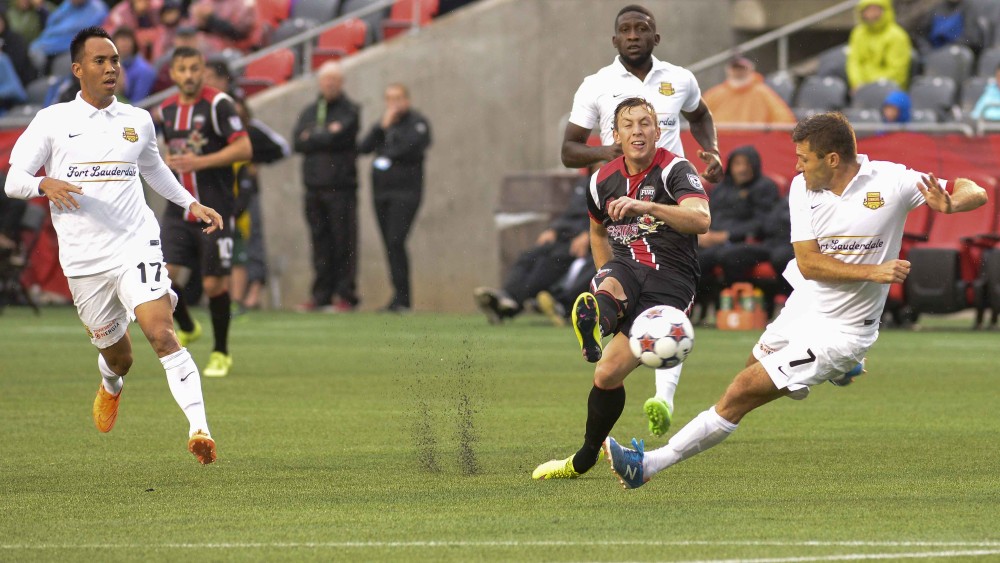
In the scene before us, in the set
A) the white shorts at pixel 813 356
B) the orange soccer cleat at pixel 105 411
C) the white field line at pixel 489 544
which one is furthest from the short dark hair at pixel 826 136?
the orange soccer cleat at pixel 105 411

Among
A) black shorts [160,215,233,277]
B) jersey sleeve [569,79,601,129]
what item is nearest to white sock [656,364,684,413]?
jersey sleeve [569,79,601,129]

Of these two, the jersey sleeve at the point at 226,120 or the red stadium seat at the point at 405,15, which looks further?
the red stadium seat at the point at 405,15

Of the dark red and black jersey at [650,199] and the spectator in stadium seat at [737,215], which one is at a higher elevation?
the dark red and black jersey at [650,199]

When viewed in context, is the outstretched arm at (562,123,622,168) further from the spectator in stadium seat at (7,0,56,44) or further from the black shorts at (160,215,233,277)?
the spectator in stadium seat at (7,0,56,44)

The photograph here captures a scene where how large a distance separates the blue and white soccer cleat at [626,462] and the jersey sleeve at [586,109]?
110 inches

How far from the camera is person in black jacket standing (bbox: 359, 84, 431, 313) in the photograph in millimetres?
21266

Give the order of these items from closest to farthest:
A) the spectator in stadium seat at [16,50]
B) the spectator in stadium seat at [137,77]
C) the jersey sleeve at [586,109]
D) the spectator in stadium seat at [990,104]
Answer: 1. the jersey sleeve at [586,109]
2. the spectator in stadium seat at [990,104]
3. the spectator in stadium seat at [137,77]
4. the spectator in stadium seat at [16,50]

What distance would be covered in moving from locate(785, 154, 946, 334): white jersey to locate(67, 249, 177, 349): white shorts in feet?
10.5

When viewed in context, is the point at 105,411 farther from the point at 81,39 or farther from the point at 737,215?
the point at 737,215

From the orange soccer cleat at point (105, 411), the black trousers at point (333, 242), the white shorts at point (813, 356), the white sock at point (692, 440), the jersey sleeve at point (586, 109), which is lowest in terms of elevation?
the black trousers at point (333, 242)

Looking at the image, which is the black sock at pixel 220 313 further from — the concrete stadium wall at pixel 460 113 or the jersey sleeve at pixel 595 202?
the concrete stadium wall at pixel 460 113

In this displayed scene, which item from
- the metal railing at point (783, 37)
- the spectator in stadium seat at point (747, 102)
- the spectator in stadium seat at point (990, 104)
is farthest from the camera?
the metal railing at point (783, 37)

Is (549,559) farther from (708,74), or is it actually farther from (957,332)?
(708,74)

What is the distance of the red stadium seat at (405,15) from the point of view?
24.1 metres
